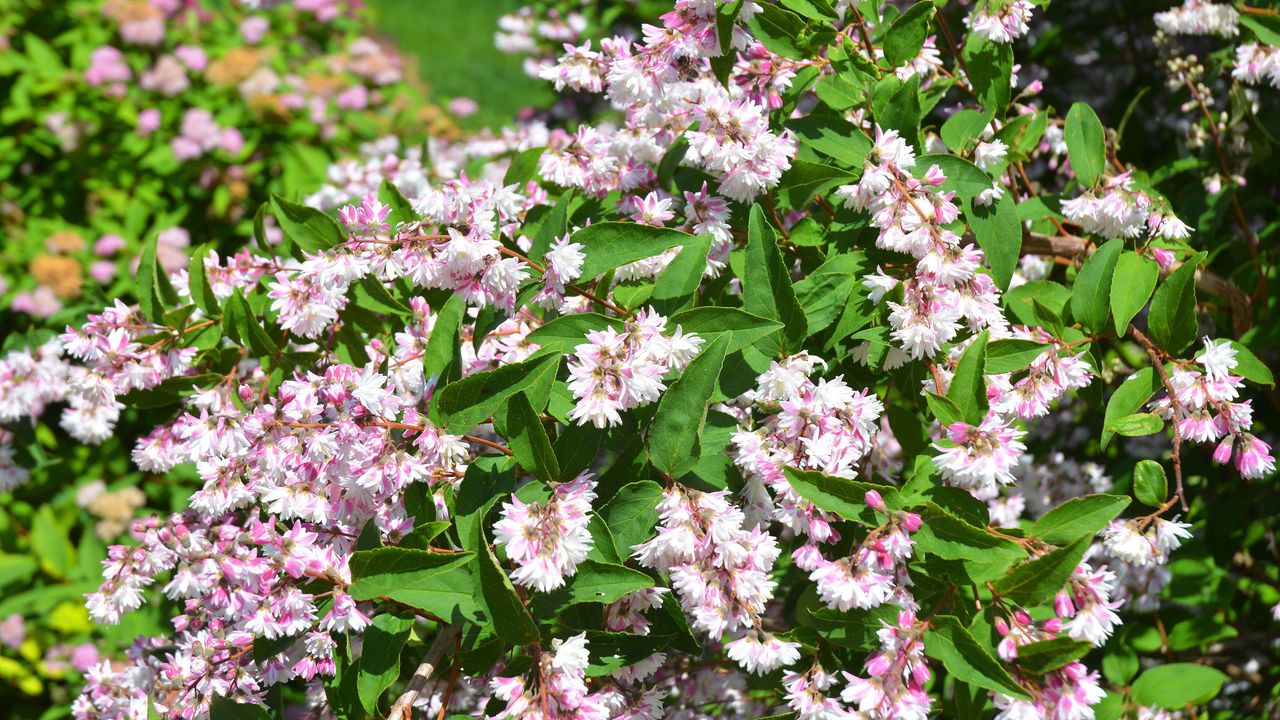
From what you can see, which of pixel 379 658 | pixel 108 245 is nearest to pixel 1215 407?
pixel 379 658

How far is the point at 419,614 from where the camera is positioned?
1.61 meters

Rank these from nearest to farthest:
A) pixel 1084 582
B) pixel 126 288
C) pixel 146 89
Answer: pixel 1084 582 < pixel 126 288 < pixel 146 89

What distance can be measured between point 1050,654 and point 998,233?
707 millimetres

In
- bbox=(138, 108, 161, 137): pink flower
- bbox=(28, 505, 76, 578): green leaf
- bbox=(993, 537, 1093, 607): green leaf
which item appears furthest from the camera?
bbox=(138, 108, 161, 137): pink flower

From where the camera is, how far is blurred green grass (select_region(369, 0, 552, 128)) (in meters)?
9.88

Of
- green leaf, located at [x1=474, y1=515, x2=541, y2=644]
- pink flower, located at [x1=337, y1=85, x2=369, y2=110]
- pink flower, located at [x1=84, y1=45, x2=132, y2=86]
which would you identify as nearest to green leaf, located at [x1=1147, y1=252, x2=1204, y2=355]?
green leaf, located at [x1=474, y1=515, x2=541, y2=644]

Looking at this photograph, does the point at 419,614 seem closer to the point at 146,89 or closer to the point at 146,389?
the point at 146,389

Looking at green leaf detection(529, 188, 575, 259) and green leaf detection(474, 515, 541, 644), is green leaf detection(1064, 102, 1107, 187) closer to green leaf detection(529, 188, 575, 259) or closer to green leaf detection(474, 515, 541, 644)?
green leaf detection(529, 188, 575, 259)

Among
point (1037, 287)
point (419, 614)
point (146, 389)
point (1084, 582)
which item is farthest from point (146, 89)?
point (1084, 582)

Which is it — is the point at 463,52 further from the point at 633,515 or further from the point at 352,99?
the point at 633,515

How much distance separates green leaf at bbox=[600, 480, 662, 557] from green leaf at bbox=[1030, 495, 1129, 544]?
554mm

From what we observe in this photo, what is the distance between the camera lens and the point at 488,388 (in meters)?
1.45

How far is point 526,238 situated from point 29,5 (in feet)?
15.0

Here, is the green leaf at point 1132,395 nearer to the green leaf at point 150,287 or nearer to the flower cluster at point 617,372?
the flower cluster at point 617,372
